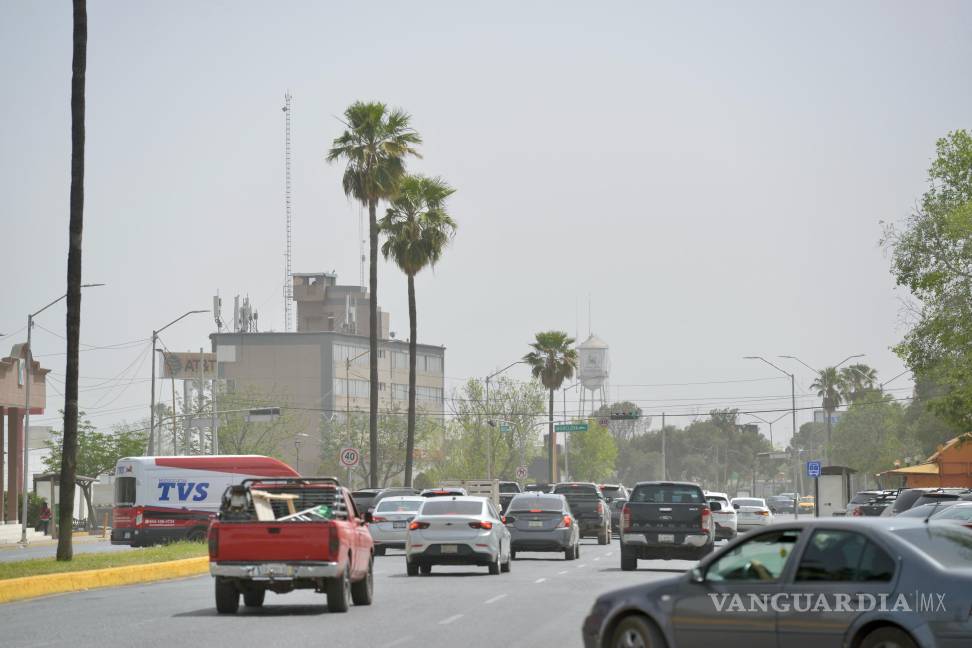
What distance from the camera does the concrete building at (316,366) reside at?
146000 mm

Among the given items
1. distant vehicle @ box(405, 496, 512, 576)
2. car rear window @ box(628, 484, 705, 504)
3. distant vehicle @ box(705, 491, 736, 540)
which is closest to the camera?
distant vehicle @ box(405, 496, 512, 576)

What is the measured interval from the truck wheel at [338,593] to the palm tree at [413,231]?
3931 cm

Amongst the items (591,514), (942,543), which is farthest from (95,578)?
(591,514)

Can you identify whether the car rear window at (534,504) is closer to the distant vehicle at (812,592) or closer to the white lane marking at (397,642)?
the white lane marking at (397,642)

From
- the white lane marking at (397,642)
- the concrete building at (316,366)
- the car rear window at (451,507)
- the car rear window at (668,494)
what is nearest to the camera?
the white lane marking at (397,642)

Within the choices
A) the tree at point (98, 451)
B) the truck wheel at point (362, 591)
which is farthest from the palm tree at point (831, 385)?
the truck wheel at point (362, 591)

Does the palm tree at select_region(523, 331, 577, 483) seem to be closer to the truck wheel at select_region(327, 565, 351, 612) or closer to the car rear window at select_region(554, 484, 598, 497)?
the car rear window at select_region(554, 484, 598, 497)

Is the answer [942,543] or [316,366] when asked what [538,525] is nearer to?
[942,543]

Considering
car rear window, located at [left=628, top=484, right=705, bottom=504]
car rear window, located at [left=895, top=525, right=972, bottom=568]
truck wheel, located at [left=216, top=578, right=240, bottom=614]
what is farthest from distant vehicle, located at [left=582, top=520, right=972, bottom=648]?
car rear window, located at [left=628, top=484, right=705, bottom=504]

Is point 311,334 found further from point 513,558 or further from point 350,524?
point 350,524

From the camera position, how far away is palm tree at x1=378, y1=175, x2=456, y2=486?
61594 mm

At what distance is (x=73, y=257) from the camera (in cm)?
3127

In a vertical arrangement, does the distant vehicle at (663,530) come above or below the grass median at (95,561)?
above

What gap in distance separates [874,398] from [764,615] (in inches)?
5222
